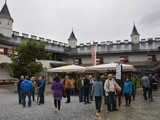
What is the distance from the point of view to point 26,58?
16875mm

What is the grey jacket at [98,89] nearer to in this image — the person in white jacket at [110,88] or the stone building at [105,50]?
the person in white jacket at [110,88]

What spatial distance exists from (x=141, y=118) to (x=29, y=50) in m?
14.1

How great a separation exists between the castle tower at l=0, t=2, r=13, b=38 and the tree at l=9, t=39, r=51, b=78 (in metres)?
16.1

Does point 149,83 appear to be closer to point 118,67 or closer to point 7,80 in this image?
point 118,67

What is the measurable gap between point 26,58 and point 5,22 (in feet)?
62.1

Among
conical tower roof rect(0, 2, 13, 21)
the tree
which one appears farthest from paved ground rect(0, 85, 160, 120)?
conical tower roof rect(0, 2, 13, 21)

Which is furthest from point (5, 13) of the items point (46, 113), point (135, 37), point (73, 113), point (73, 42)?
point (135, 37)

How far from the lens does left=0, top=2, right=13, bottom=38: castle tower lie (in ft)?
101

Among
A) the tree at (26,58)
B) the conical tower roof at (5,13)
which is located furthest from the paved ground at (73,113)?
the conical tower roof at (5,13)

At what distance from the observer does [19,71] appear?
16359 millimetres

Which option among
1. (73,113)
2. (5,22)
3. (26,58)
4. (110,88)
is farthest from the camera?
(5,22)

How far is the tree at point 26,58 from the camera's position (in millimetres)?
16188

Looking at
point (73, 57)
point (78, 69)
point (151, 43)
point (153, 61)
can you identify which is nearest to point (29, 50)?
point (78, 69)

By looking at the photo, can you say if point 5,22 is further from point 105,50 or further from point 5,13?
point 105,50
